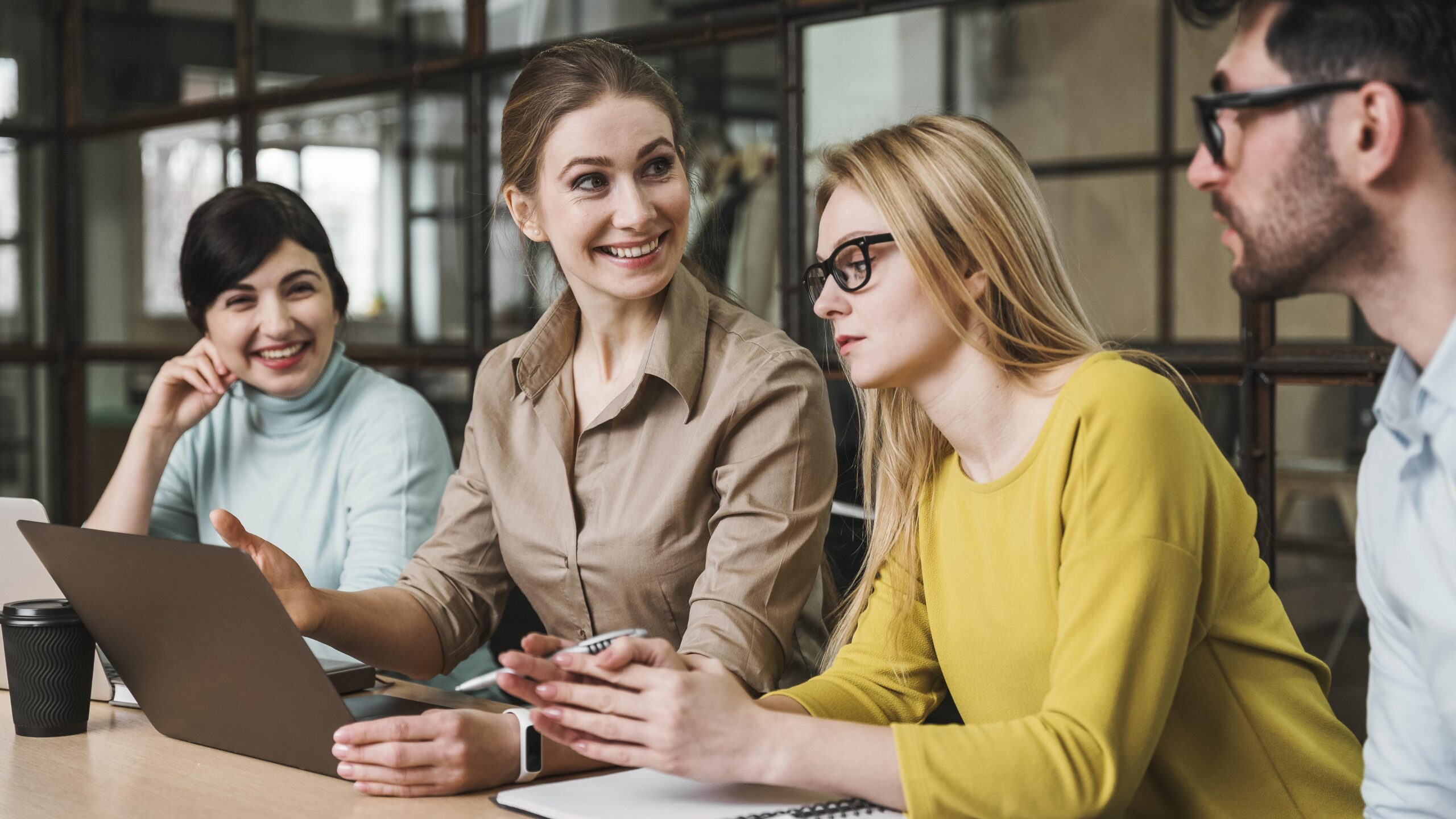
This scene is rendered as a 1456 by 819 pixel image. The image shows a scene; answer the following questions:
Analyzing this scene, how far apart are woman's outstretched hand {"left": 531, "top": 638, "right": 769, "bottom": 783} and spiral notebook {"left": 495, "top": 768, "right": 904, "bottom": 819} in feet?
0.19

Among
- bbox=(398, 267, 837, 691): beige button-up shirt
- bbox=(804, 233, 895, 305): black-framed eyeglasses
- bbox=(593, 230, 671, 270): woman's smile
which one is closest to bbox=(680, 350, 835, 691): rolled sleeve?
bbox=(398, 267, 837, 691): beige button-up shirt

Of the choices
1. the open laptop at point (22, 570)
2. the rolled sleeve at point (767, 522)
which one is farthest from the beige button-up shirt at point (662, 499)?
the open laptop at point (22, 570)

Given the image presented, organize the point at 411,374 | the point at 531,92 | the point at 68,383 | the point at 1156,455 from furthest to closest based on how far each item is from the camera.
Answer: the point at 68,383 → the point at 411,374 → the point at 531,92 → the point at 1156,455

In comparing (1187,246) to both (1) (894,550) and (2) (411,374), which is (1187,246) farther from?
(1) (894,550)

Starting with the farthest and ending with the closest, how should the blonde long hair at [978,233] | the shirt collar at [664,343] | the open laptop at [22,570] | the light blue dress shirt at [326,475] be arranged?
the light blue dress shirt at [326,475] → the shirt collar at [664,343] → the open laptop at [22,570] → the blonde long hair at [978,233]

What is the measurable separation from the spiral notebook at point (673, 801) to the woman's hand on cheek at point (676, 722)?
62 mm

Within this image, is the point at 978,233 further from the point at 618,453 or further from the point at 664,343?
the point at 618,453

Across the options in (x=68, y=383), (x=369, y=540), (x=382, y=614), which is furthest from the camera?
(x=68, y=383)

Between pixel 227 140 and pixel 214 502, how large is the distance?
2.02m

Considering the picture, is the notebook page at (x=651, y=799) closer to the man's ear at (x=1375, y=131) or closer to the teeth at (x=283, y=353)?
the man's ear at (x=1375, y=131)

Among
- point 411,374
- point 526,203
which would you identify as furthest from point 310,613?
point 411,374

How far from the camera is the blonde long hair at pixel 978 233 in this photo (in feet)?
4.39

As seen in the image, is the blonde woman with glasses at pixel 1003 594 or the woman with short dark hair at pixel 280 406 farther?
the woman with short dark hair at pixel 280 406

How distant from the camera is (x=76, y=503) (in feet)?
15.1
